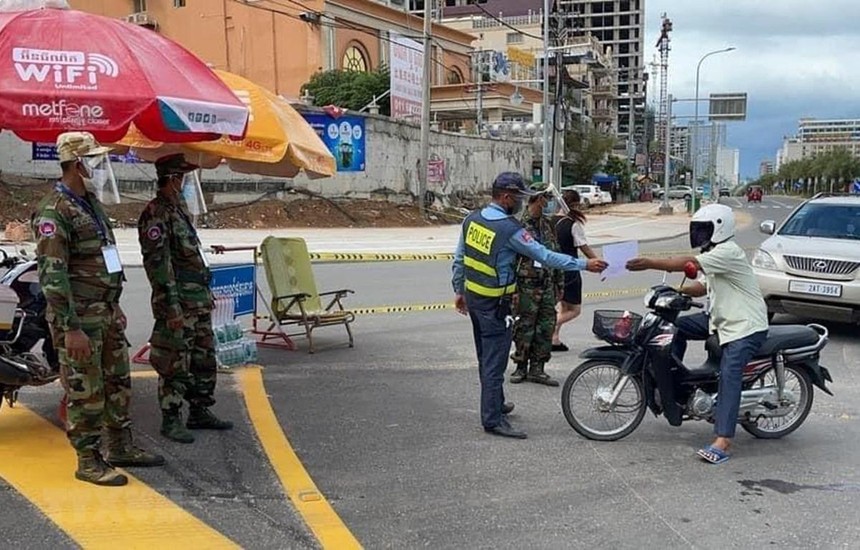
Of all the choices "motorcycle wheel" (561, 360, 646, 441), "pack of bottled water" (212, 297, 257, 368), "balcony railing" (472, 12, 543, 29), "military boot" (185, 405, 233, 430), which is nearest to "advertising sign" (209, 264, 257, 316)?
"pack of bottled water" (212, 297, 257, 368)

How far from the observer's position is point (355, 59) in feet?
190

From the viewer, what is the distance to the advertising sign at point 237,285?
7.69 metres

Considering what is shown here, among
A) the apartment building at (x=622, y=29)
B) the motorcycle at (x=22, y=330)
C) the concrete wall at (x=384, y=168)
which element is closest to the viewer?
the motorcycle at (x=22, y=330)

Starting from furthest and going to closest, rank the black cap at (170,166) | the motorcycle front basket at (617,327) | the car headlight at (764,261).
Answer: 1. the car headlight at (764,261)
2. the black cap at (170,166)
3. the motorcycle front basket at (617,327)

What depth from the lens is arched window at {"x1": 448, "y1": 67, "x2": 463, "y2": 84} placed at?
219 feet

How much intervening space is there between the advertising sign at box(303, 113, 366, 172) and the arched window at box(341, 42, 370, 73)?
83.7 feet

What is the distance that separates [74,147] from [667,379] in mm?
3914

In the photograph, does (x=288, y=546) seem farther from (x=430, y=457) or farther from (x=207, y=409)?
(x=207, y=409)

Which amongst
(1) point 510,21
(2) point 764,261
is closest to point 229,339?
(2) point 764,261

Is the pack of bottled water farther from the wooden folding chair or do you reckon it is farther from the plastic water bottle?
the wooden folding chair

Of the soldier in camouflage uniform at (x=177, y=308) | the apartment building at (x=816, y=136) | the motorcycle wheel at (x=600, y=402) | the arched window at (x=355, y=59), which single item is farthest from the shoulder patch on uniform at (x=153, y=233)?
the apartment building at (x=816, y=136)

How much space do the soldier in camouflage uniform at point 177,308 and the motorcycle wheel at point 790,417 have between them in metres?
3.77

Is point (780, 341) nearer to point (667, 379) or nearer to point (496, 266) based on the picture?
point (667, 379)

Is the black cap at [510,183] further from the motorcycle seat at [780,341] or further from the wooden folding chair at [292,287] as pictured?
the wooden folding chair at [292,287]
